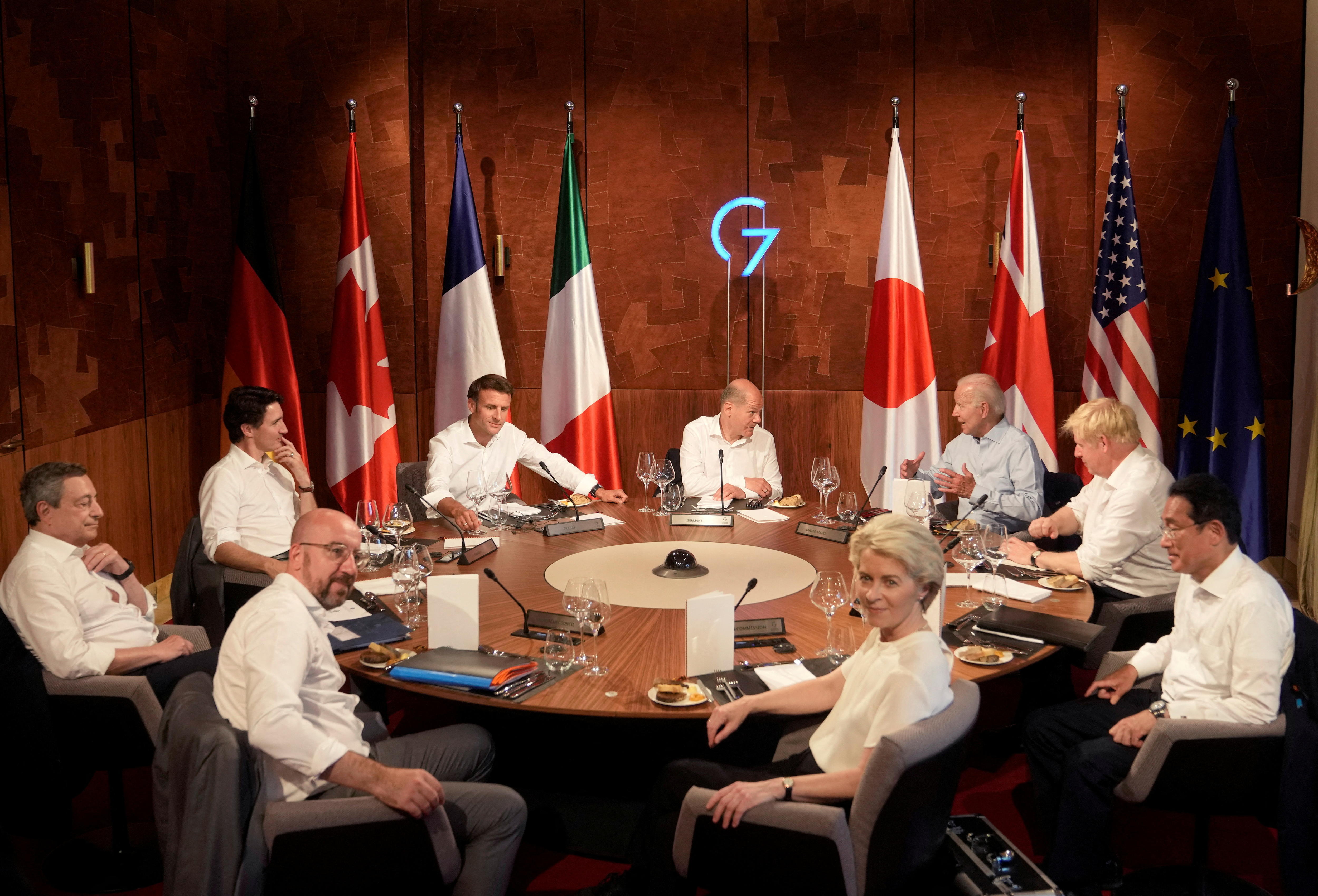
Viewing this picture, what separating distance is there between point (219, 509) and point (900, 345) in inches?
149

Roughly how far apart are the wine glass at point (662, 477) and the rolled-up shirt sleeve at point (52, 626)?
2.46m

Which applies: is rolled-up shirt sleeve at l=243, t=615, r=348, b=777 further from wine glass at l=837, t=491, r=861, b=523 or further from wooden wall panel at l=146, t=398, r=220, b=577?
wooden wall panel at l=146, t=398, r=220, b=577

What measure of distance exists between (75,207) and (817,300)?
13.5 ft

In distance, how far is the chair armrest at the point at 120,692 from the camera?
10.5 ft

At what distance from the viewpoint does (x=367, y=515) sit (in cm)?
450

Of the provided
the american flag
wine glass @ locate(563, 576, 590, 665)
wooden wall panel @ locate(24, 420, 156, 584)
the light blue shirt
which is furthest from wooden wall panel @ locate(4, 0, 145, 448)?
the american flag

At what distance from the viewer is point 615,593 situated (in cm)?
386

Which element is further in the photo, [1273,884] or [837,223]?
[837,223]

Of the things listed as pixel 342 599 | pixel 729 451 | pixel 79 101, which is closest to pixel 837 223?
pixel 729 451

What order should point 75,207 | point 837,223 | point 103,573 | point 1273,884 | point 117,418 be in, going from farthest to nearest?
point 837,223 → point 117,418 → point 75,207 → point 103,573 → point 1273,884

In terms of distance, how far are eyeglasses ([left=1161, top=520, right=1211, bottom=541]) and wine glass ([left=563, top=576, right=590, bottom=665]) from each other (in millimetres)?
1676

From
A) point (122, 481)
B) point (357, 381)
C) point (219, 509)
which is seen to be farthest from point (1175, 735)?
point (122, 481)

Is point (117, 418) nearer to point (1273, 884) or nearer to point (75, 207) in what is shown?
point (75, 207)

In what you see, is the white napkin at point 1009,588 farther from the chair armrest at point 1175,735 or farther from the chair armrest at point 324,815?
the chair armrest at point 324,815
